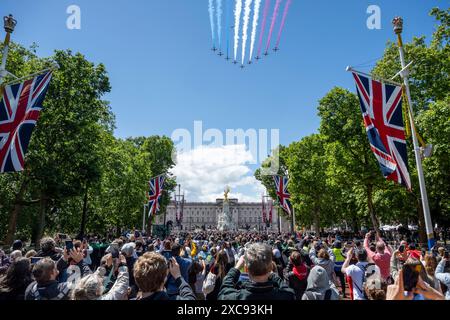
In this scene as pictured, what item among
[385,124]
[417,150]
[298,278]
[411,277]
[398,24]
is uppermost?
[398,24]

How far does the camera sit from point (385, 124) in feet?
34.1

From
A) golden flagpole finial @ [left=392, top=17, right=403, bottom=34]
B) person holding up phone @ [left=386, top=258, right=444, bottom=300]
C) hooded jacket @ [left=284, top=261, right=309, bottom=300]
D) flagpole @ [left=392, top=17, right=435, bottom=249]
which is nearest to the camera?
person holding up phone @ [left=386, top=258, right=444, bottom=300]

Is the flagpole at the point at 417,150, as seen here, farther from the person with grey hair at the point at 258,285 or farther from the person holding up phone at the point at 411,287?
the person with grey hair at the point at 258,285

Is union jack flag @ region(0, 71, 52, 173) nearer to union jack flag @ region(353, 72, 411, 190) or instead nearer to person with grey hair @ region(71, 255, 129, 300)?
person with grey hair @ region(71, 255, 129, 300)

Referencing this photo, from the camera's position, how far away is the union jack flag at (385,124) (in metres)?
10.0

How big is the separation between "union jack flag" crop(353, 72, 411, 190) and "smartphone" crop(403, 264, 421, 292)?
7118 mm

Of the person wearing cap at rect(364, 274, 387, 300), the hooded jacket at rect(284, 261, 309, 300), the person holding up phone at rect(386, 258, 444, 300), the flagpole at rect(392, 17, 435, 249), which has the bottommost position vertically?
the hooded jacket at rect(284, 261, 309, 300)

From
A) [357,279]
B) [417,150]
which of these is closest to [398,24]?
[417,150]

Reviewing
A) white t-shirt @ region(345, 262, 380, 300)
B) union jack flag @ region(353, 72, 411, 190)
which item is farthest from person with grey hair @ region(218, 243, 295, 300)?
union jack flag @ region(353, 72, 411, 190)

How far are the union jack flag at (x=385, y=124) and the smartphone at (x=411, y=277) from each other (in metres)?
7.12

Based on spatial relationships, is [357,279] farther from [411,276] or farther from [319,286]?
[411,276]

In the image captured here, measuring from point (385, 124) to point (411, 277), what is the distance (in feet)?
26.5

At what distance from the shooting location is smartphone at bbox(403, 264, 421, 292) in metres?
3.52
